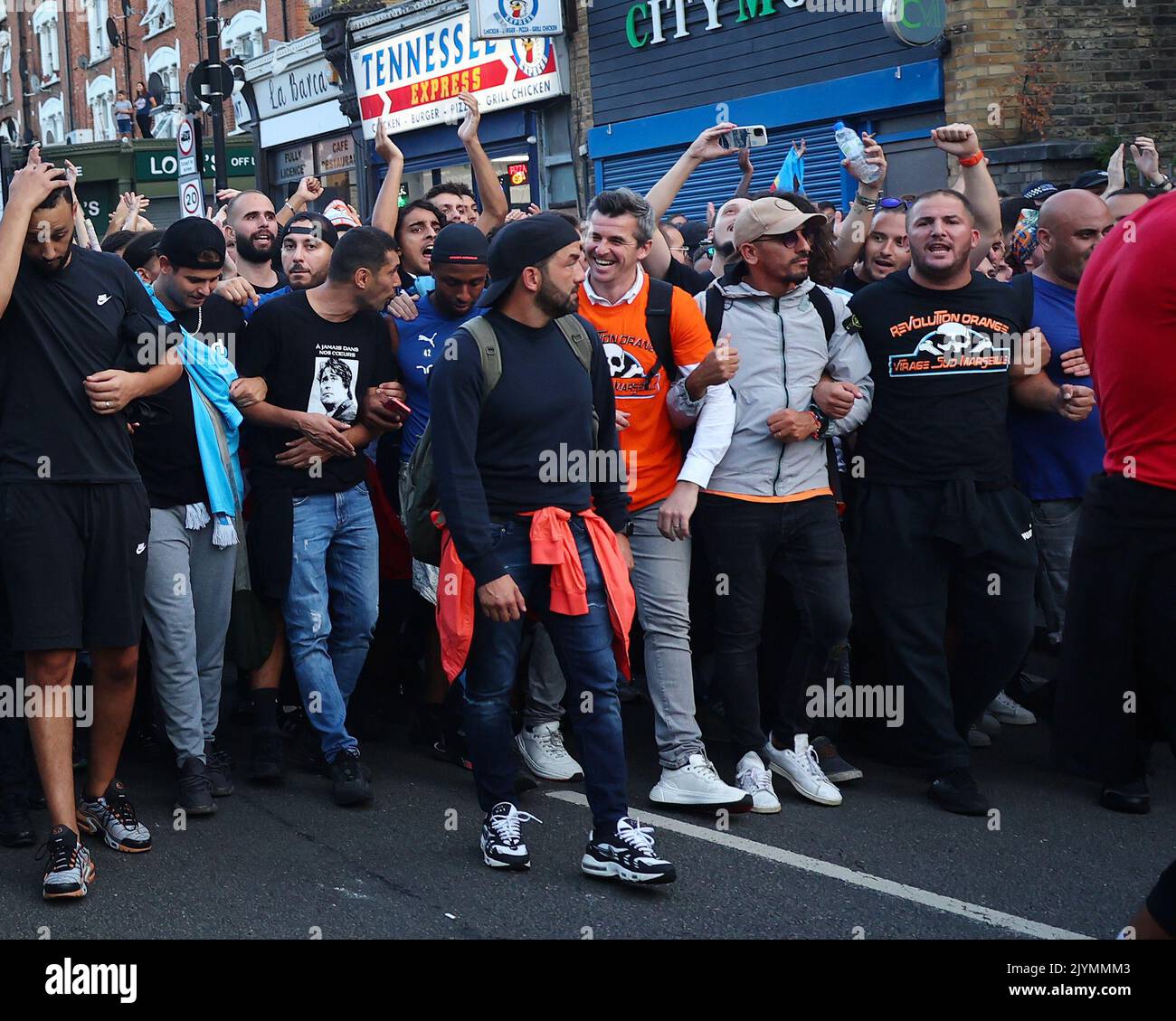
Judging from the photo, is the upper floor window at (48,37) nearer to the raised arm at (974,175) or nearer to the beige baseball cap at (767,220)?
the raised arm at (974,175)

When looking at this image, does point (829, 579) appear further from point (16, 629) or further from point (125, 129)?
point (125, 129)

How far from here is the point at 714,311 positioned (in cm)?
597

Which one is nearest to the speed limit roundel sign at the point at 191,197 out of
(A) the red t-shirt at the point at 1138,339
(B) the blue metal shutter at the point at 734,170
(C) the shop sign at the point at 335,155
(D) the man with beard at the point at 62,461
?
(B) the blue metal shutter at the point at 734,170

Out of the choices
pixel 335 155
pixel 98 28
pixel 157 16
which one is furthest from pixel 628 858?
pixel 98 28

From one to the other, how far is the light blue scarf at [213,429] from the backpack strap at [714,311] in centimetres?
176

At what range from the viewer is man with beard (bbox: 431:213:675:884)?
192 inches

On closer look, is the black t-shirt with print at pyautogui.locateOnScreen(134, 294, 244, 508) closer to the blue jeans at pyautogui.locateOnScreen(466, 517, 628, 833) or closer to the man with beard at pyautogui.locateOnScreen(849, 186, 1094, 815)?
the blue jeans at pyautogui.locateOnScreen(466, 517, 628, 833)

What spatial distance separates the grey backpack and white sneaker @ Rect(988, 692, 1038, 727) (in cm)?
286

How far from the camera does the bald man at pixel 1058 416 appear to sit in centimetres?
640

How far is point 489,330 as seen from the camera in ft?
16.4

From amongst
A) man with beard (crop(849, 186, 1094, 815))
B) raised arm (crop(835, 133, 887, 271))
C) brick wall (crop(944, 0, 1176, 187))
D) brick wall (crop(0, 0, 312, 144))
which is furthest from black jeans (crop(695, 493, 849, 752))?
brick wall (crop(0, 0, 312, 144))

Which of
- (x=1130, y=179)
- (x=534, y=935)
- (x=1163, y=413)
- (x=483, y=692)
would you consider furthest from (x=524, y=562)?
(x=1130, y=179)

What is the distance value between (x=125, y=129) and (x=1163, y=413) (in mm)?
33876

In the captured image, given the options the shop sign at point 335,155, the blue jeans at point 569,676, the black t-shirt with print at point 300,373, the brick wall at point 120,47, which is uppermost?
the brick wall at point 120,47
